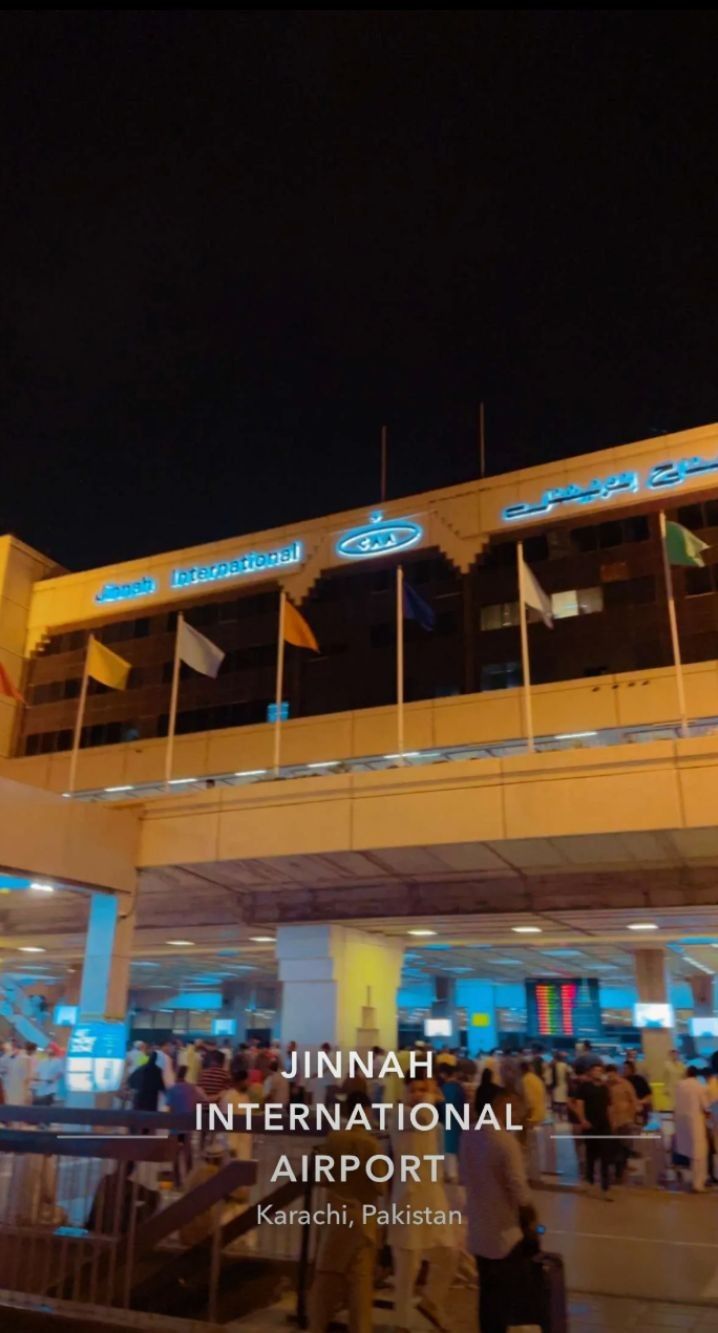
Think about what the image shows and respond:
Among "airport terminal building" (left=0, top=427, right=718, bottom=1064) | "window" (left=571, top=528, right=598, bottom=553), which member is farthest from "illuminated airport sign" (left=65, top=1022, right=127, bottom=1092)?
"window" (left=571, top=528, right=598, bottom=553)

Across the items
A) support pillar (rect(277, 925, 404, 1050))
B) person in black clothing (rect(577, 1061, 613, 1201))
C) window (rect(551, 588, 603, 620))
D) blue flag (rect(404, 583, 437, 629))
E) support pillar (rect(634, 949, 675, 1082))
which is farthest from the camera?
window (rect(551, 588, 603, 620))

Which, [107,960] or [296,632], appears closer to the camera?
[107,960]

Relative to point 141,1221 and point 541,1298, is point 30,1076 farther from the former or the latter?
point 541,1298

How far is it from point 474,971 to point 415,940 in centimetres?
1160

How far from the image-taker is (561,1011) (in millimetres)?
29594

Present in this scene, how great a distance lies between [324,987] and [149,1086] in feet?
23.0

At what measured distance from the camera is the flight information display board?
29.1 m

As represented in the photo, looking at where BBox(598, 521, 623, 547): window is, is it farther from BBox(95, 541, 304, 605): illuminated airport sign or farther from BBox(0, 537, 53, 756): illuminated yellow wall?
BBox(0, 537, 53, 756): illuminated yellow wall

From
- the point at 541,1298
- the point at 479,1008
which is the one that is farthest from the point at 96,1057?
the point at 479,1008

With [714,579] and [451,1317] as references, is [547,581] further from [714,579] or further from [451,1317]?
[451,1317]

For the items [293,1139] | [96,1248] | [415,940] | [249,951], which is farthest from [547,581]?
[96,1248]

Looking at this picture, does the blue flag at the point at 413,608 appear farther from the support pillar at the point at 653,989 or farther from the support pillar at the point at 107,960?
the support pillar at the point at 653,989

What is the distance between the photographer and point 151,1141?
597 centimetres

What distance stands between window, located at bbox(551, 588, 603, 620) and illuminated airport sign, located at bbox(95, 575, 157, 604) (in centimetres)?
1425
